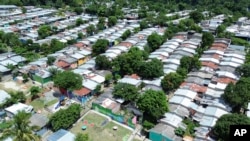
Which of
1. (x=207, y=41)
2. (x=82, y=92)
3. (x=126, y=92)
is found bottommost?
(x=82, y=92)

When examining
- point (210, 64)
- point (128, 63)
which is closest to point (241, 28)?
point (210, 64)

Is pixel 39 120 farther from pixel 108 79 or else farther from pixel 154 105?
pixel 154 105

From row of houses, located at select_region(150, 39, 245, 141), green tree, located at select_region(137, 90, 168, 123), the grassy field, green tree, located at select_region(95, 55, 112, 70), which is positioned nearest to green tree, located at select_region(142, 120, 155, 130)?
row of houses, located at select_region(150, 39, 245, 141)

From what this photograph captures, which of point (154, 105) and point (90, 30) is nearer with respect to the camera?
point (154, 105)

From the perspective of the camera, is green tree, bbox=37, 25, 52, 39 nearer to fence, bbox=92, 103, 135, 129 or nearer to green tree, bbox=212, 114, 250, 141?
fence, bbox=92, 103, 135, 129

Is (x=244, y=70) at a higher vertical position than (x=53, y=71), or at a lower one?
higher

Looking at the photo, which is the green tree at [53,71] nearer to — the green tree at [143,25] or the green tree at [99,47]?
the green tree at [99,47]

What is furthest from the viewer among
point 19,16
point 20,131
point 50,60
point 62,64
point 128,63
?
point 19,16
